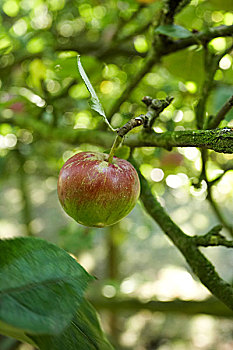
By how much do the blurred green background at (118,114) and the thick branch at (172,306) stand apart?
0.05 m

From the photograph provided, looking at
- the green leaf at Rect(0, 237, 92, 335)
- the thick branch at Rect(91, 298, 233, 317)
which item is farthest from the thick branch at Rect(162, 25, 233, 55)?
the thick branch at Rect(91, 298, 233, 317)

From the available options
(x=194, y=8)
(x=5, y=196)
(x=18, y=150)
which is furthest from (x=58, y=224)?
(x=194, y=8)

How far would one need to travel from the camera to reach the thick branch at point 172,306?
998 mm

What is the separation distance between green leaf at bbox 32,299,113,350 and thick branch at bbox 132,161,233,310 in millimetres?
206

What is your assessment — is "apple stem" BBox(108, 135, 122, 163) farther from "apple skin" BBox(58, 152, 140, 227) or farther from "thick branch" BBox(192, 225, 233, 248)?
"thick branch" BBox(192, 225, 233, 248)

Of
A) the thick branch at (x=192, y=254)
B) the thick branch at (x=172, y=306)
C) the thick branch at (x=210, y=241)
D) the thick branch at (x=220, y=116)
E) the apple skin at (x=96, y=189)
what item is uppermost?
the apple skin at (x=96, y=189)

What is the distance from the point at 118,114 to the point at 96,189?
0.94m

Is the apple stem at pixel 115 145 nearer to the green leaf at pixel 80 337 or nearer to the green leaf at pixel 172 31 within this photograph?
the green leaf at pixel 80 337

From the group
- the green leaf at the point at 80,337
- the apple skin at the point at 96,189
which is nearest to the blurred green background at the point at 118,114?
the apple skin at the point at 96,189

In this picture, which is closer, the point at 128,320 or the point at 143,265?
the point at 128,320

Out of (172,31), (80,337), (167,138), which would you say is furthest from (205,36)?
(80,337)

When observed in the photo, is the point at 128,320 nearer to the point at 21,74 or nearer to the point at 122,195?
the point at 21,74

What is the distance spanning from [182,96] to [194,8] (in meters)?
0.34

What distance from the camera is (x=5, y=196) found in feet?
10.8
